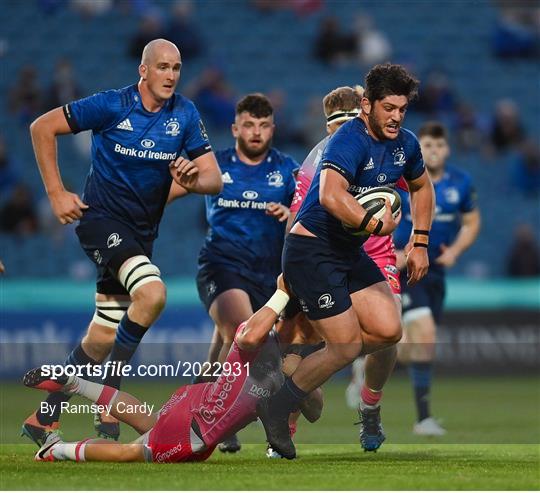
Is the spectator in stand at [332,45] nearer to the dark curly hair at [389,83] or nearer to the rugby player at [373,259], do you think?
the rugby player at [373,259]

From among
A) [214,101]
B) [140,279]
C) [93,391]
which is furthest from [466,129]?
[93,391]

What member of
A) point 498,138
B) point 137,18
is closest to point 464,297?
point 498,138

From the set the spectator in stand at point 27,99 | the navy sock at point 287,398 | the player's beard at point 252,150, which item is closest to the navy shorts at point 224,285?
the player's beard at point 252,150

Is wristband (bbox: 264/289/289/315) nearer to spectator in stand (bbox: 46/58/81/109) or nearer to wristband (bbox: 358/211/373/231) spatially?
wristband (bbox: 358/211/373/231)

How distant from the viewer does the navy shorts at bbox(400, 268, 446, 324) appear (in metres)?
11.2

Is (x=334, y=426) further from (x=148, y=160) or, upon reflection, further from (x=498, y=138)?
(x=498, y=138)

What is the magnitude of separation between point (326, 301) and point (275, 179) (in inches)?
90.3

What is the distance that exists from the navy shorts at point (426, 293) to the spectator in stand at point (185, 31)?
917 cm

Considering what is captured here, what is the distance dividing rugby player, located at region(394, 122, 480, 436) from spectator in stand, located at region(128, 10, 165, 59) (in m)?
8.35

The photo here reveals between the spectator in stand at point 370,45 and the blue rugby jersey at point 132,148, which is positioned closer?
the blue rugby jersey at point 132,148

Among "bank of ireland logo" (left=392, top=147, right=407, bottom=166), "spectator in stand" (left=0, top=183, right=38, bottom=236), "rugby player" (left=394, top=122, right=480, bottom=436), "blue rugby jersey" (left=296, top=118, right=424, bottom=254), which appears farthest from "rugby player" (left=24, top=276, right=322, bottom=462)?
"spectator in stand" (left=0, top=183, right=38, bottom=236)

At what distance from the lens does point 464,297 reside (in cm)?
1675

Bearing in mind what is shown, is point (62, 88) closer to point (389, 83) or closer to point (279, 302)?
point (279, 302)

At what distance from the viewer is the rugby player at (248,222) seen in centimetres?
948
